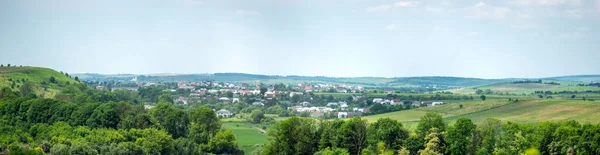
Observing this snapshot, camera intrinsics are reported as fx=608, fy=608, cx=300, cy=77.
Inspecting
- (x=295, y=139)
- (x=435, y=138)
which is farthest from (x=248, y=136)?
(x=435, y=138)

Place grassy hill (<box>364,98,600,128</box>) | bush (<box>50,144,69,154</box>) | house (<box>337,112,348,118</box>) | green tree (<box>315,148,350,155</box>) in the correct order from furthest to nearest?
1. house (<box>337,112,348,118</box>)
2. grassy hill (<box>364,98,600,128</box>)
3. bush (<box>50,144,69,154</box>)
4. green tree (<box>315,148,350,155</box>)

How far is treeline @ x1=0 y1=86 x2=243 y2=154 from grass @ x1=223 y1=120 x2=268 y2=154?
5.23m

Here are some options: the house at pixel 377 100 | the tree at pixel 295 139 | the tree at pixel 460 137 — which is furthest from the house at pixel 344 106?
the tree at pixel 460 137

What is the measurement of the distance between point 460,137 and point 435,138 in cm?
244

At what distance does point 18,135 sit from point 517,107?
88.2 metres

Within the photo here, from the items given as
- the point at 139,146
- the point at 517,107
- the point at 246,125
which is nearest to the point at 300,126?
the point at 139,146

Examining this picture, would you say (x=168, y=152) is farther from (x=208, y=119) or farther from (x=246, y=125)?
(x=246, y=125)

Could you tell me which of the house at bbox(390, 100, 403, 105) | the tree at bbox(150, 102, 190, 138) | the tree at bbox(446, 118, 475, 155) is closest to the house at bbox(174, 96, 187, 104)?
the house at bbox(390, 100, 403, 105)

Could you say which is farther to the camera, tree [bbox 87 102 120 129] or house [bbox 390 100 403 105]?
house [bbox 390 100 403 105]

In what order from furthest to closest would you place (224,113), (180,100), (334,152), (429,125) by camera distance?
(180,100)
(224,113)
(429,125)
(334,152)

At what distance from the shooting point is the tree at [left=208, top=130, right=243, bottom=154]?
7594 centimetres

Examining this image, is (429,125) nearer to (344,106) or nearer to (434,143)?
(434,143)

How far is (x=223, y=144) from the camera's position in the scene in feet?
250

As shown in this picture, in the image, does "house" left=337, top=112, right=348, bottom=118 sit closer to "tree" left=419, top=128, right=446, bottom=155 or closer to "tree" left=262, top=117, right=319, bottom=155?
"tree" left=262, top=117, right=319, bottom=155
